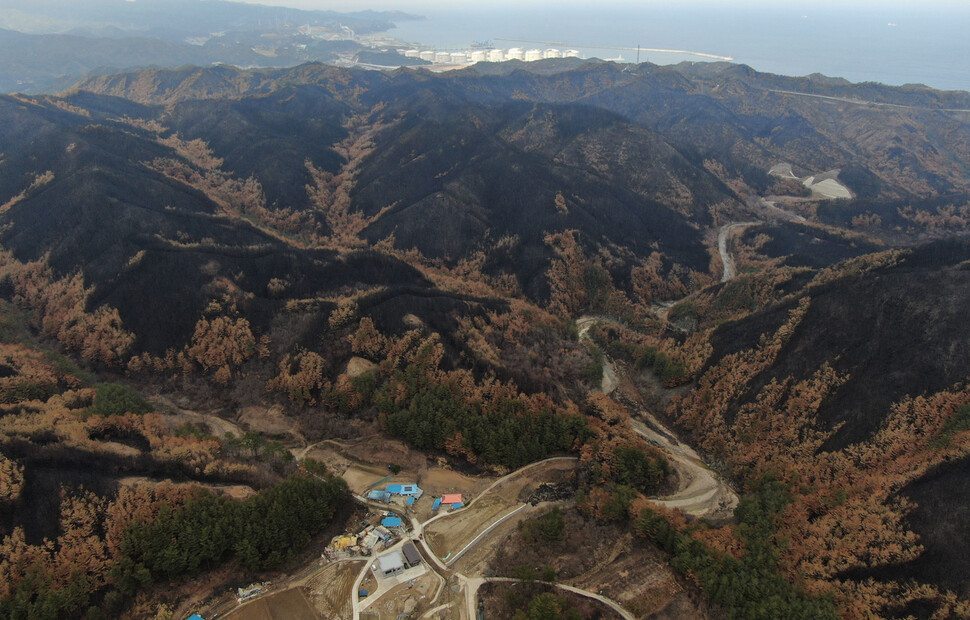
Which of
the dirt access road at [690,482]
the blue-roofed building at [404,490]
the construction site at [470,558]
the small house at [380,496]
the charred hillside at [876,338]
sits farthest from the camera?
the charred hillside at [876,338]

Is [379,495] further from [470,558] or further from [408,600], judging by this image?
[408,600]

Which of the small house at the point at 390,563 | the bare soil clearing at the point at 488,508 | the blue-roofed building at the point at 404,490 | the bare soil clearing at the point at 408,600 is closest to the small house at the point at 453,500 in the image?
the bare soil clearing at the point at 488,508

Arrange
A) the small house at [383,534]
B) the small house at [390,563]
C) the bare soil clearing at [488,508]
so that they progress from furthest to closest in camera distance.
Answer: the bare soil clearing at [488,508]
the small house at [383,534]
the small house at [390,563]

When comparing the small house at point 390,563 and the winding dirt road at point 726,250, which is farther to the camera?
Result: the winding dirt road at point 726,250

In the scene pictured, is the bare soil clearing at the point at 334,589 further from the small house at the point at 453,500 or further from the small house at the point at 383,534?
the small house at the point at 453,500

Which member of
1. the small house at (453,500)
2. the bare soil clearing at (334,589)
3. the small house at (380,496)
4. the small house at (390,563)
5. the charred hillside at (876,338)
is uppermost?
the charred hillside at (876,338)

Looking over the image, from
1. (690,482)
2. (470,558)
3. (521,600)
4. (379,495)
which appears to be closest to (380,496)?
(379,495)

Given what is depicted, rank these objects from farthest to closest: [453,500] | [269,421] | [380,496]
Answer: [269,421], [380,496], [453,500]

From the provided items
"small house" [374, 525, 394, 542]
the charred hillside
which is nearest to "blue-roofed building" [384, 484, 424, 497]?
"small house" [374, 525, 394, 542]

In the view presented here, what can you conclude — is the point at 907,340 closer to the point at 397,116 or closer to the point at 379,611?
the point at 379,611
